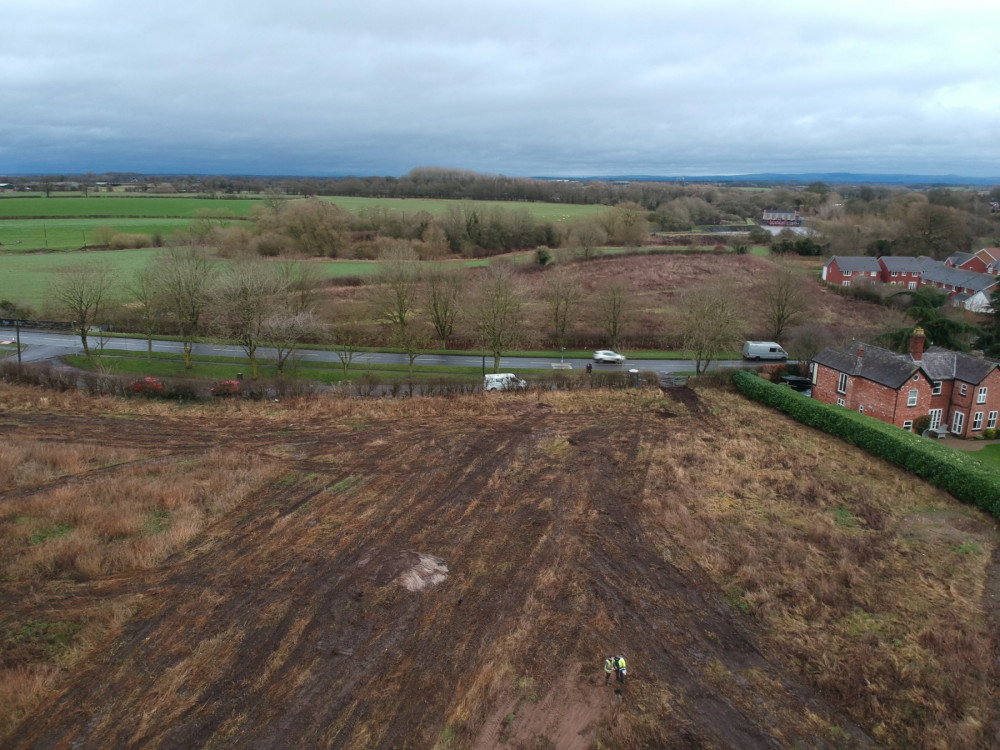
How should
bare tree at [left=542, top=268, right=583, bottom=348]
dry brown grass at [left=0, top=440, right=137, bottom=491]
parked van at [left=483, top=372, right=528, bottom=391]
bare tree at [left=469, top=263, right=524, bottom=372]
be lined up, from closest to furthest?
dry brown grass at [left=0, top=440, right=137, bottom=491]
parked van at [left=483, top=372, right=528, bottom=391]
bare tree at [left=469, top=263, right=524, bottom=372]
bare tree at [left=542, top=268, right=583, bottom=348]

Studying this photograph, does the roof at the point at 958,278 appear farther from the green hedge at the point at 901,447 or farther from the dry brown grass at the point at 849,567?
the dry brown grass at the point at 849,567

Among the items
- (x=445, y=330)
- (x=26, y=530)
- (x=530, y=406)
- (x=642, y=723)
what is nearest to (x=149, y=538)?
(x=26, y=530)

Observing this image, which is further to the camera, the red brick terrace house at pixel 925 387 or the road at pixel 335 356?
the road at pixel 335 356

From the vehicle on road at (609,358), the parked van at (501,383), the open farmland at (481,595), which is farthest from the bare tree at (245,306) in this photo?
the vehicle on road at (609,358)

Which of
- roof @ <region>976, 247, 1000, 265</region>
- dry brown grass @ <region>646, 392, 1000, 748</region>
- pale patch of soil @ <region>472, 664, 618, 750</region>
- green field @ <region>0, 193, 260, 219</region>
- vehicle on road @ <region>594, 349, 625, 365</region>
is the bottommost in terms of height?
dry brown grass @ <region>646, 392, 1000, 748</region>

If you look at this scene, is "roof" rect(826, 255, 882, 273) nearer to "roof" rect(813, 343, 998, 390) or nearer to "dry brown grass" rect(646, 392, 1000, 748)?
"roof" rect(813, 343, 998, 390)

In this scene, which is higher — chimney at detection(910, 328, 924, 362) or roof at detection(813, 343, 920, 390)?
chimney at detection(910, 328, 924, 362)

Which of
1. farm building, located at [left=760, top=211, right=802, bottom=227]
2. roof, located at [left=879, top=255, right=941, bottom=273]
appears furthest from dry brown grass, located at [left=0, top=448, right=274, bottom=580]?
farm building, located at [left=760, top=211, right=802, bottom=227]
